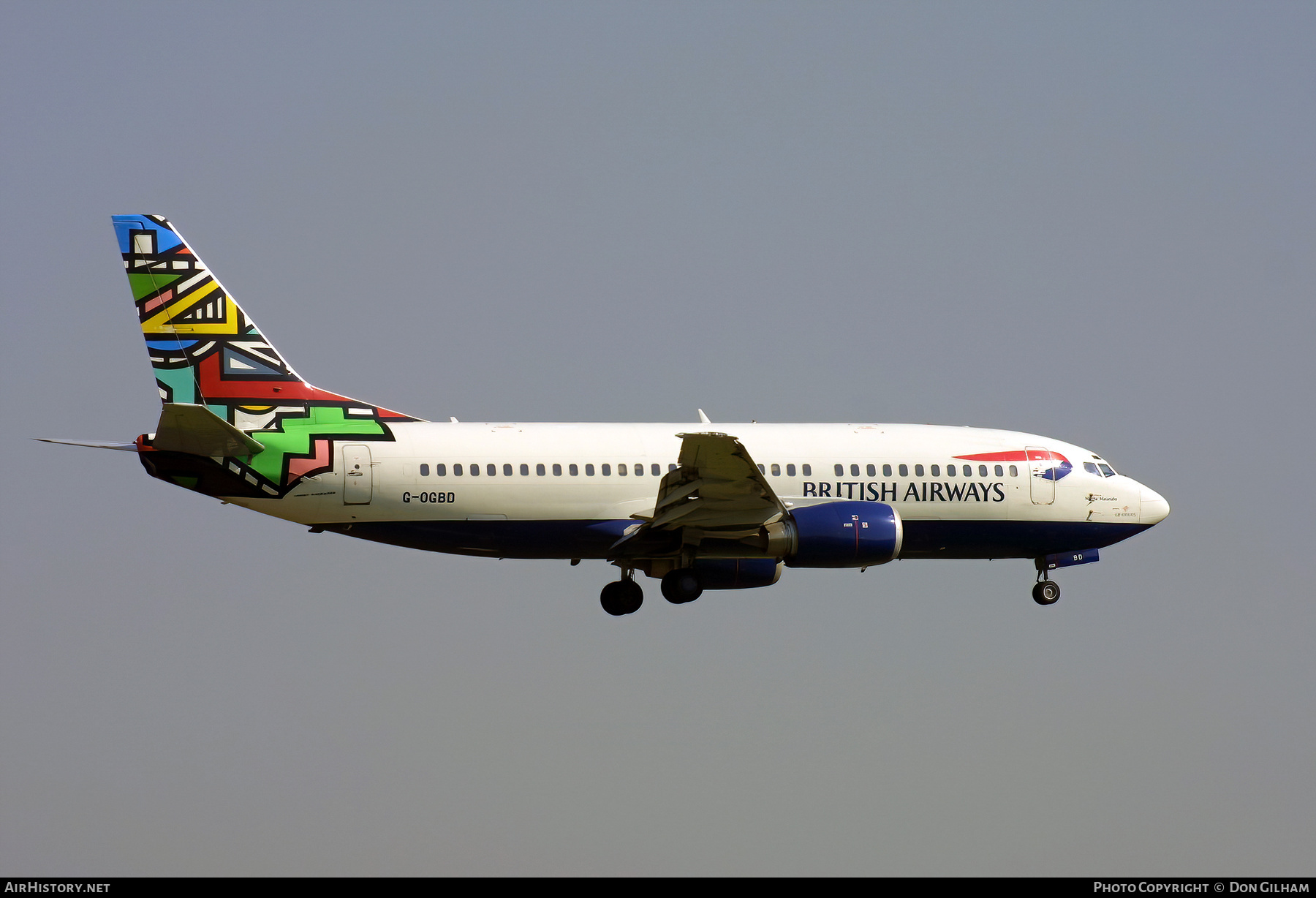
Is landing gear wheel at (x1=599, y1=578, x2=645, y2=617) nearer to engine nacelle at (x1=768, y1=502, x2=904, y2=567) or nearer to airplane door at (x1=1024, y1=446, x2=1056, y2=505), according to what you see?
engine nacelle at (x1=768, y1=502, x2=904, y2=567)

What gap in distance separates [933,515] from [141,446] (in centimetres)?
1898

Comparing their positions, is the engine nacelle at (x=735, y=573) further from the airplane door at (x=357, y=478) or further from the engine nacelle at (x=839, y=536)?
the airplane door at (x=357, y=478)

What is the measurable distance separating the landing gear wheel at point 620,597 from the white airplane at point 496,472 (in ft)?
2.54

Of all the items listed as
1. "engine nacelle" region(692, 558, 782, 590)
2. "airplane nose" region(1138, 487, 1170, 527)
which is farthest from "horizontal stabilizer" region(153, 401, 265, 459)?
"airplane nose" region(1138, 487, 1170, 527)

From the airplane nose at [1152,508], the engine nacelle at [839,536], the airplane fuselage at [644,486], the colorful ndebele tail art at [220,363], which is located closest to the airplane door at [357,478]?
the airplane fuselage at [644,486]

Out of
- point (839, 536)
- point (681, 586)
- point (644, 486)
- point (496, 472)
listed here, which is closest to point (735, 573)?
point (681, 586)

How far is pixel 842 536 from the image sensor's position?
37812 mm

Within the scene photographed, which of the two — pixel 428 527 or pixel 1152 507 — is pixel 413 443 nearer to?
pixel 428 527

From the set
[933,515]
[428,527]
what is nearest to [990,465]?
[933,515]

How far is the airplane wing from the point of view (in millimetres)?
35969

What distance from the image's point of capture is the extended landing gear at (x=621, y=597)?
1636 inches

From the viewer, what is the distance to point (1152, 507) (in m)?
44.2

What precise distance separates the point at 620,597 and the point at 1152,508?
14574 mm

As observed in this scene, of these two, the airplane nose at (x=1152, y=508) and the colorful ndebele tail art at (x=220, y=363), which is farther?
the airplane nose at (x=1152, y=508)
